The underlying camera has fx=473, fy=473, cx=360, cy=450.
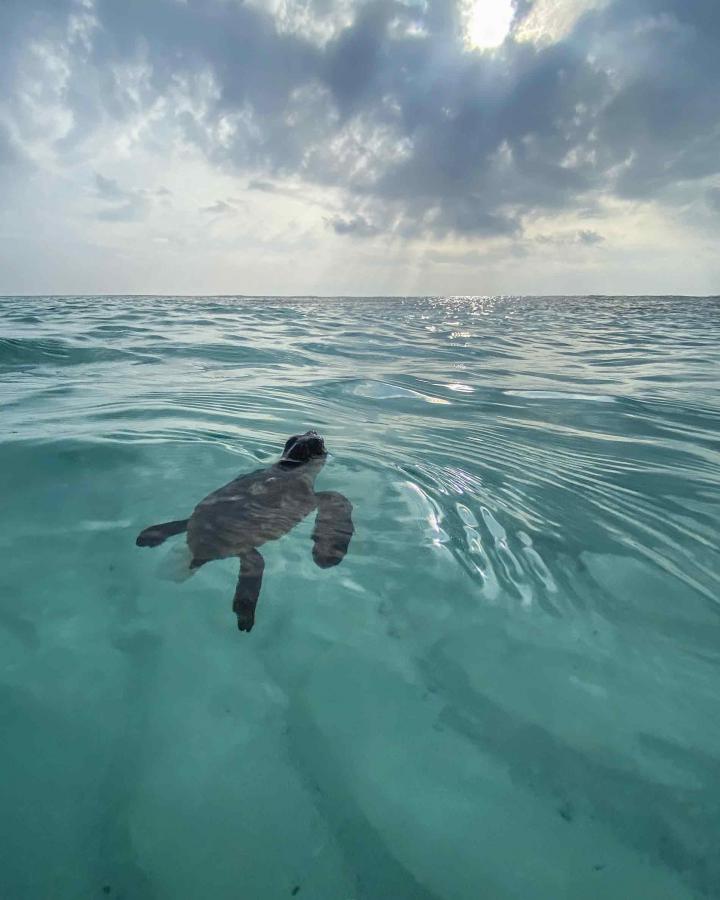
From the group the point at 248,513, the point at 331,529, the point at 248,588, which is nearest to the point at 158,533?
the point at 248,513

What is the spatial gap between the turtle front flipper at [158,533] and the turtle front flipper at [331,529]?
1.06m

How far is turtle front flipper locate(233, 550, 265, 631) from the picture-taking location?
2.87 meters

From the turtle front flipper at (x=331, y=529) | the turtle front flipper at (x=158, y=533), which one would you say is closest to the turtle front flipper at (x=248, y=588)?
the turtle front flipper at (x=331, y=529)

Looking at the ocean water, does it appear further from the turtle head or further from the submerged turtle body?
the turtle head

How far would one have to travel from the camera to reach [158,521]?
4035 millimetres

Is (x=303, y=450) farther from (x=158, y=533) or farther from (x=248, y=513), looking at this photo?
(x=158, y=533)

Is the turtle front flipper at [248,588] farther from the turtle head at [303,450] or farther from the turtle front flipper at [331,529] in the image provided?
the turtle head at [303,450]

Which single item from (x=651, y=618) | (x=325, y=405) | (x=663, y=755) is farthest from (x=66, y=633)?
(x=325, y=405)

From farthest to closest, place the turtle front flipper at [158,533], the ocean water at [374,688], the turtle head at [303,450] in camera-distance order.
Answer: the turtle head at [303,450] → the turtle front flipper at [158,533] → the ocean water at [374,688]

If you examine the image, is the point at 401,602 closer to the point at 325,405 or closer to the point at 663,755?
the point at 663,755

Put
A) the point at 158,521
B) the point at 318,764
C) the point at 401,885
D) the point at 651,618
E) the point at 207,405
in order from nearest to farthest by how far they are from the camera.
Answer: the point at 401,885
the point at 318,764
the point at 651,618
the point at 158,521
the point at 207,405

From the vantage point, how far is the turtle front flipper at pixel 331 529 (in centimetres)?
350

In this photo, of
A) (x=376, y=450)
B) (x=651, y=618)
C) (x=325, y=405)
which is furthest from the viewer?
(x=325, y=405)

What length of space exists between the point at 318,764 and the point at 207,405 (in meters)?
6.61
